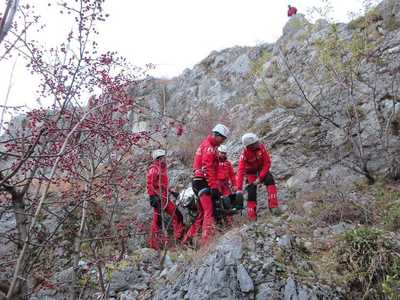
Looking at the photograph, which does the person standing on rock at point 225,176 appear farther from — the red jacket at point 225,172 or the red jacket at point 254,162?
the red jacket at point 254,162

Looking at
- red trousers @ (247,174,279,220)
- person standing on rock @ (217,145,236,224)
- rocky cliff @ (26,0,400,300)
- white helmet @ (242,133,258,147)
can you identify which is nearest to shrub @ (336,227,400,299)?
rocky cliff @ (26,0,400,300)

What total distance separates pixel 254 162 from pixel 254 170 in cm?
21

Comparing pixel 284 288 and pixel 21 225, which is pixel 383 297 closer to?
pixel 284 288

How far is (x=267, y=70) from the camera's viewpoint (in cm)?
1534

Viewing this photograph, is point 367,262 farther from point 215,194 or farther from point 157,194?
point 157,194

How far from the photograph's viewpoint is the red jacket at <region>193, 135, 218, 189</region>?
717 centimetres

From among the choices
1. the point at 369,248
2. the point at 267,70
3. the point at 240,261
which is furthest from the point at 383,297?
the point at 267,70

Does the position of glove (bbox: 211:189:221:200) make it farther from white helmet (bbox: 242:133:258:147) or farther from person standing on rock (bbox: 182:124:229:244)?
white helmet (bbox: 242:133:258:147)

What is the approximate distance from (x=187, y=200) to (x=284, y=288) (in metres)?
4.30

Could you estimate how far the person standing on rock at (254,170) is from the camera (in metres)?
7.36

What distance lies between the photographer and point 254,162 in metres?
7.69

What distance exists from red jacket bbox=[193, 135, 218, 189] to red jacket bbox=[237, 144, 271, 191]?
0.48 meters

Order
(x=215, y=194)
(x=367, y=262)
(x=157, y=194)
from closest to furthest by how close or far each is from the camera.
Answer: (x=367, y=262) < (x=215, y=194) < (x=157, y=194)

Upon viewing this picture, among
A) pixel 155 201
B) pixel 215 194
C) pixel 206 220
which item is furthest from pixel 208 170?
pixel 155 201
